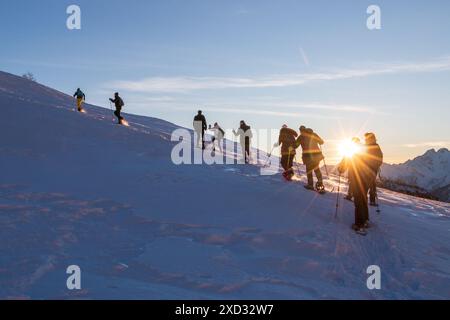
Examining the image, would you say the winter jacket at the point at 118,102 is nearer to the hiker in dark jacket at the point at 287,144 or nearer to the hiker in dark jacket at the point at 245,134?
the hiker in dark jacket at the point at 245,134

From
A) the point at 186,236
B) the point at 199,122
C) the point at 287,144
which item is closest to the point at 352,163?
the point at 287,144

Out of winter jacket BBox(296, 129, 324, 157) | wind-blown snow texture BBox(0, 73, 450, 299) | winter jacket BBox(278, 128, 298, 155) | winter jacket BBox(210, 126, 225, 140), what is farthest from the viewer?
winter jacket BBox(210, 126, 225, 140)

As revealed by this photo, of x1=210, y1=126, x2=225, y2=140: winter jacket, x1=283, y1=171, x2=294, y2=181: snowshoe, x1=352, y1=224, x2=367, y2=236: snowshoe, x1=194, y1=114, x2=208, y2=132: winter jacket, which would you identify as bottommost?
x1=352, y1=224, x2=367, y2=236: snowshoe

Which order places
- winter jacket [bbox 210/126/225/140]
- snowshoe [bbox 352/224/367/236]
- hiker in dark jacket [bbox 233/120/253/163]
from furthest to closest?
winter jacket [bbox 210/126/225/140], hiker in dark jacket [bbox 233/120/253/163], snowshoe [bbox 352/224/367/236]

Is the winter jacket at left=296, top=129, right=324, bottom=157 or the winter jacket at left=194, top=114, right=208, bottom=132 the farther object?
the winter jacket at left=194, top=114, right=208, bottom=132

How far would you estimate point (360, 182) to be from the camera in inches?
541

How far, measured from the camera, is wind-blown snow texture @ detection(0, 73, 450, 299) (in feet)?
29.5

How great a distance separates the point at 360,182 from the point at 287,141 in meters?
5.99

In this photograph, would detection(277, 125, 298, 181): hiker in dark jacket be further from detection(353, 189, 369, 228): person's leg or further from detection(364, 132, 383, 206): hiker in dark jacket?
detection(353, 189, 369, 228): person's leg

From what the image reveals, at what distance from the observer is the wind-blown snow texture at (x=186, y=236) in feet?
29.5

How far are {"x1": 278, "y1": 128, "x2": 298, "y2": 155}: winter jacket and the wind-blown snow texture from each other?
1246 millimetres

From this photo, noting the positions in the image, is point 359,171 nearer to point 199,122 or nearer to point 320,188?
point 320,188

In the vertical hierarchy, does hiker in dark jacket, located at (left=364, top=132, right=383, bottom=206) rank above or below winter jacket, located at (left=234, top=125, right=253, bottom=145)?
below

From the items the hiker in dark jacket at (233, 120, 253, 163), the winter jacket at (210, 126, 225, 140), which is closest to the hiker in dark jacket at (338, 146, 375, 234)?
the hiker in dark jacket at (233, 120, 253, 163)
